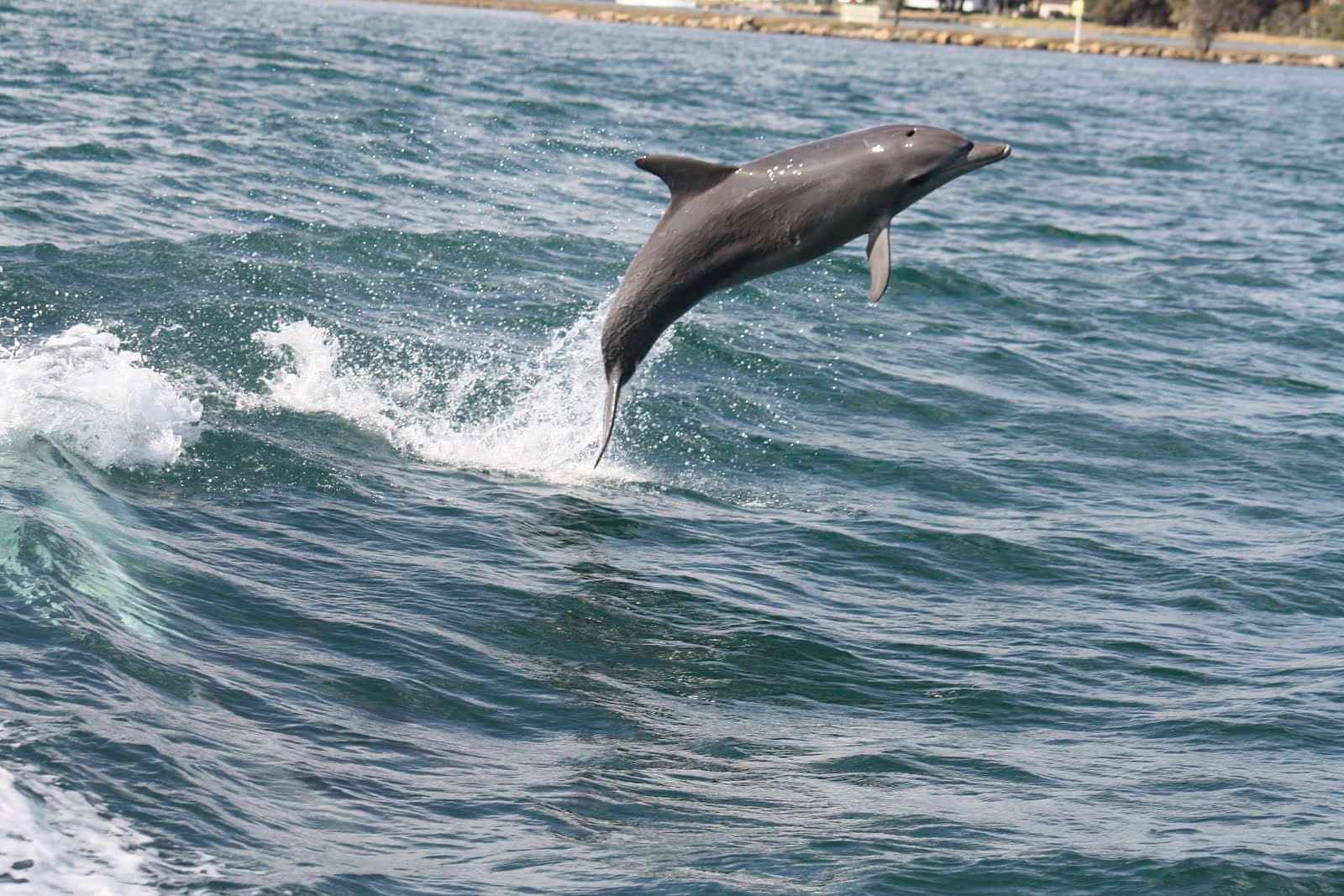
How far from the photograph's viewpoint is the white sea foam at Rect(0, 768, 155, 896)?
19.6 ft

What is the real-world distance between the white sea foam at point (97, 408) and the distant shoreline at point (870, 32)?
10020 cm

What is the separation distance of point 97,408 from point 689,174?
4786mm

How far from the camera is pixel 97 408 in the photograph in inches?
444

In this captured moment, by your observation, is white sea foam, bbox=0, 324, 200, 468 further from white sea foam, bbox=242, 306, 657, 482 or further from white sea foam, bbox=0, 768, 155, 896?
white sea foam, bbox=0, 768, 155, 896

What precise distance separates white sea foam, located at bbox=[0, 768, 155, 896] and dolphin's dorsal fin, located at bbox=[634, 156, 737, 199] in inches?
183

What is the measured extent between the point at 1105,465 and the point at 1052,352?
4.09 m

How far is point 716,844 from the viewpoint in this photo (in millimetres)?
7109

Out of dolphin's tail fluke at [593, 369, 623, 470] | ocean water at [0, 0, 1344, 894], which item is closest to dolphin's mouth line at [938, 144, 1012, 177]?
dolphin's tail fluke at [593, 369, 623, 470]

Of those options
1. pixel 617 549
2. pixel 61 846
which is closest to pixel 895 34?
pixel 617 549

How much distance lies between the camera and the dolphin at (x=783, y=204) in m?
9.17

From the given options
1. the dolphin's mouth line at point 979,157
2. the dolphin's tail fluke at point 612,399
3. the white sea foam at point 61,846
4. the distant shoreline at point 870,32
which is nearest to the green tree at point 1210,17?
the distant shoreline at point 870,32

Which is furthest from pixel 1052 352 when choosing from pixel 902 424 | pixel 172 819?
pixel 172 819

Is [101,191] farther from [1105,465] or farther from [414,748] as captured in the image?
[414,748]

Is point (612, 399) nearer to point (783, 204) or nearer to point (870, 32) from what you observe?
point (783, 204)
